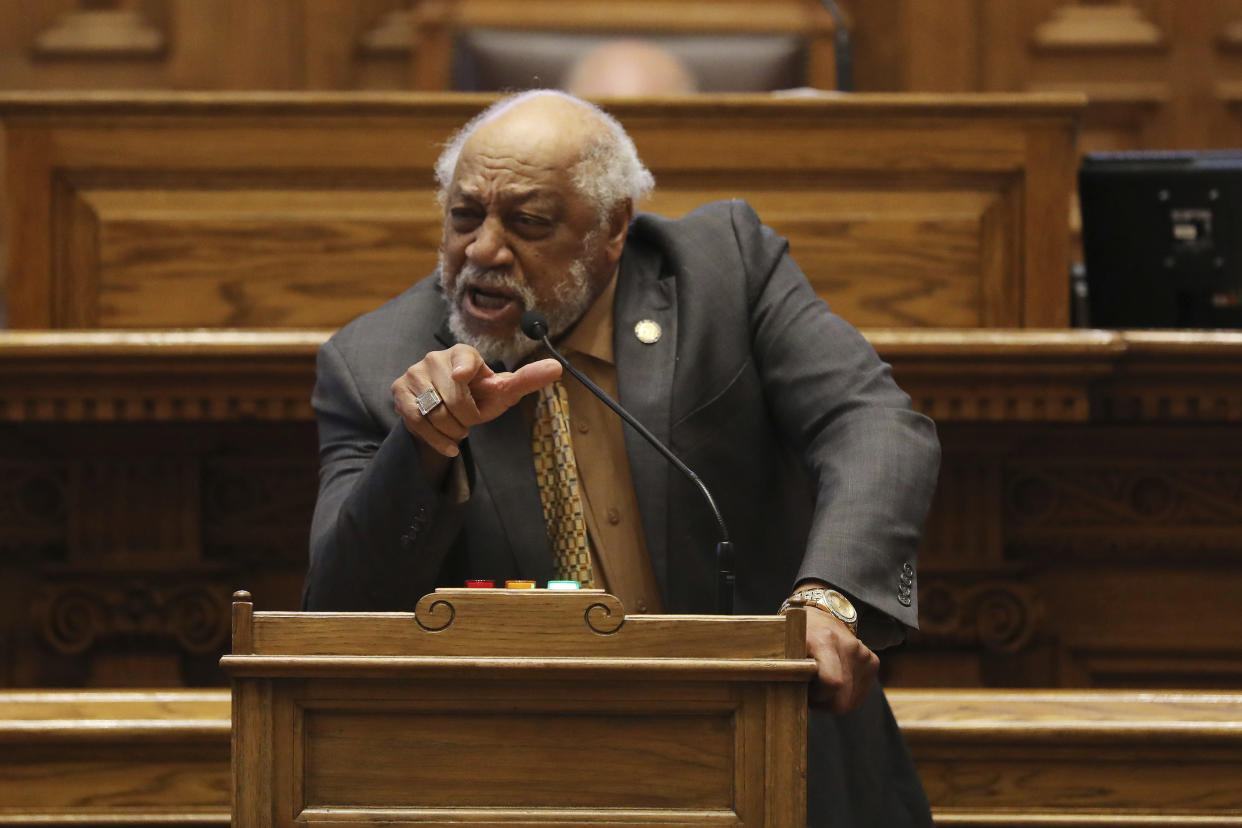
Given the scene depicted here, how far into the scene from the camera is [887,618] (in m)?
1.50

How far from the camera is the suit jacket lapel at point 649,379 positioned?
5.54 feet

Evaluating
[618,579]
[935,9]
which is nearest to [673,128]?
[618,579]

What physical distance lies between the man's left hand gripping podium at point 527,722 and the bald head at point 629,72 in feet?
8.04

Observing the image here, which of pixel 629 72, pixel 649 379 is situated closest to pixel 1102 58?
pixel 629 72

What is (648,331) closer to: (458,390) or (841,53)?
(458,390)

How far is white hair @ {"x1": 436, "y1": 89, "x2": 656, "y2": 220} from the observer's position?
1.80 meters

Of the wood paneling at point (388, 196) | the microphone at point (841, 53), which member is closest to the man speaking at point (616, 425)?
the wood paneling at point (388, 196)

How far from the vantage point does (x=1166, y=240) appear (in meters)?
2.49

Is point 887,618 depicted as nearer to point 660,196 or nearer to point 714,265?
point 714,265

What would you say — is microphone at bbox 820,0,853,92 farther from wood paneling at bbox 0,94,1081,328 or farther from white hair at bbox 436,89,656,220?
white hair at bbox 436,89,656,220

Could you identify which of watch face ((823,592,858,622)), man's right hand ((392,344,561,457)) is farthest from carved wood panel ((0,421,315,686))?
watch face ((823,592,858,622))

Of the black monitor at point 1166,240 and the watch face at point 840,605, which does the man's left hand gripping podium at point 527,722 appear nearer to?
the watch face at point 840,605

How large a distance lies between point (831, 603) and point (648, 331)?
18.3 inches

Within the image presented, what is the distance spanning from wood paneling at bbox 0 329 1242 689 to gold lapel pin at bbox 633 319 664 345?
1.55ft
